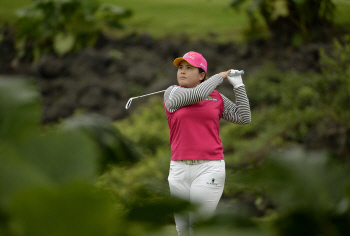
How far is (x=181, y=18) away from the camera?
10.0 meters

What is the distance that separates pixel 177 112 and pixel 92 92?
19.0 ft

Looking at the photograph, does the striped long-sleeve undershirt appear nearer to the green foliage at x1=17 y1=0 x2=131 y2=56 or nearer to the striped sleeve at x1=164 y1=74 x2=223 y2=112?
the striped sleeve at x1=164 y1=74 x2=223 y2=112

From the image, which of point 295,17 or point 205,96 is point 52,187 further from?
point 295,17

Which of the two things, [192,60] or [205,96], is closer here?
[205,96]

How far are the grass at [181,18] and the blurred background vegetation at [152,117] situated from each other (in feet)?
0.14

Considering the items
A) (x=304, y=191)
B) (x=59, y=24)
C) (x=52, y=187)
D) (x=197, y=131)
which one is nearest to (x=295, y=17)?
(x=59, y=24)

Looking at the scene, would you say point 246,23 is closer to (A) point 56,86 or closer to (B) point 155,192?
(A) point 56,86

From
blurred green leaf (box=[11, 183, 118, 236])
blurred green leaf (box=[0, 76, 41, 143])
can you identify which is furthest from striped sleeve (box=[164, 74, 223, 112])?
blurred green leaf (box=[11, 183, 118, 236])

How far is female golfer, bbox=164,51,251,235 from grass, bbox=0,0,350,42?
7.13m

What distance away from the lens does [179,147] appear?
2.23m

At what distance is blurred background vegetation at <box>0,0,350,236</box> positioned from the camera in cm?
31

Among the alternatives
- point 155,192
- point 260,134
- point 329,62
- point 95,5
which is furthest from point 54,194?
point 95,5

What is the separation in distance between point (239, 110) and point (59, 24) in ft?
24.5

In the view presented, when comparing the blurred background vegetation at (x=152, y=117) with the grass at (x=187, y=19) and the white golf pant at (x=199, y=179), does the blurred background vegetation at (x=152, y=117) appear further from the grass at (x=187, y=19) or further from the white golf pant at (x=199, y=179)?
the white golf pant at (x=199, y=179)
